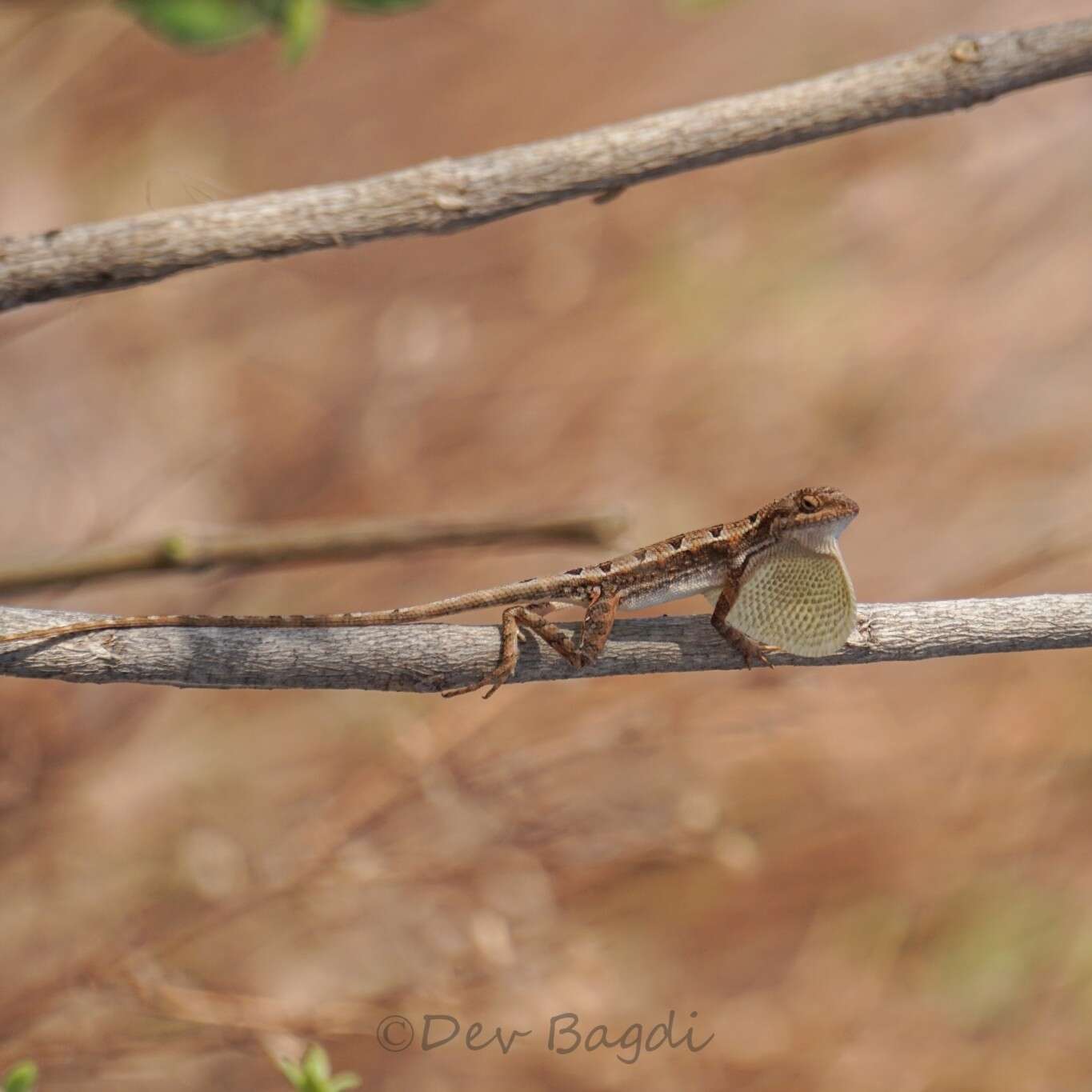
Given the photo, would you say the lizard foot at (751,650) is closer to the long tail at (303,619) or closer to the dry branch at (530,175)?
the long tail at (303,619)

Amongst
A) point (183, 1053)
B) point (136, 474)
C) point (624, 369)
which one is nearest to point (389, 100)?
point (624, 369)

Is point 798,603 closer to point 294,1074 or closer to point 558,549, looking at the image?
point 294,1074

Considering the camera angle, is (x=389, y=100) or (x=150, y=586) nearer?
(x=150, y=586)

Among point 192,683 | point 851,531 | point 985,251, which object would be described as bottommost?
point 192,683

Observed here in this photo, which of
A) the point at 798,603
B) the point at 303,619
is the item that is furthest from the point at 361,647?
the point at 798,603

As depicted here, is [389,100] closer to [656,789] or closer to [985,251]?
[985,251]

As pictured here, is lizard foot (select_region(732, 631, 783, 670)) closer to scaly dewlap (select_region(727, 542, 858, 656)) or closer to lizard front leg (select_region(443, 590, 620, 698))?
scaly dewlap (select_region(727, 542, 858, 656))

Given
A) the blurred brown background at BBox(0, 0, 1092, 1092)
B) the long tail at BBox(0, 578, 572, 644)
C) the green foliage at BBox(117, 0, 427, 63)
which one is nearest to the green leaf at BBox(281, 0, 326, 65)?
the green foliage at BBox(117, 0, 427, 63)

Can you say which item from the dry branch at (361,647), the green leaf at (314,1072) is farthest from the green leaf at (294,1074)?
the dry branch at (361,647)
